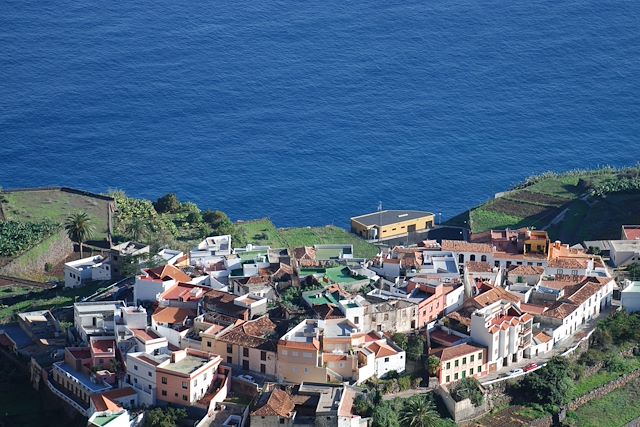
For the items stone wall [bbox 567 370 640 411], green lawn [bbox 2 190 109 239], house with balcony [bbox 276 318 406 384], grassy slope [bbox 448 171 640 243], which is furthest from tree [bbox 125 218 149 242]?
stone wall [bbox 567 370 640 411]

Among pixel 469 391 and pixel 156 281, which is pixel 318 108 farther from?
pixel 469 391

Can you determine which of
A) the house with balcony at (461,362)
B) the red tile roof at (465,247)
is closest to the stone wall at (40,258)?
the red tile roof at (465,247)

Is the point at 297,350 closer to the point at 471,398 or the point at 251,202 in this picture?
the point at 471,398

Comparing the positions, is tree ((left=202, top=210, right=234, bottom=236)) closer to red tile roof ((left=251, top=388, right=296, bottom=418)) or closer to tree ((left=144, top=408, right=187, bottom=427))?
tree ((left=144, top=408, right=187, bottom=427))

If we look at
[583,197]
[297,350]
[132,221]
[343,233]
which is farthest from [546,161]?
[297,350]

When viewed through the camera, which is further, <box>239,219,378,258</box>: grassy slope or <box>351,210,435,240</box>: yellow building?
<box>351,210,435,240</box>: yellow building

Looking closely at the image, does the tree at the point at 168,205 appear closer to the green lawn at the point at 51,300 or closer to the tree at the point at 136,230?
the tree at the point at 136,230
